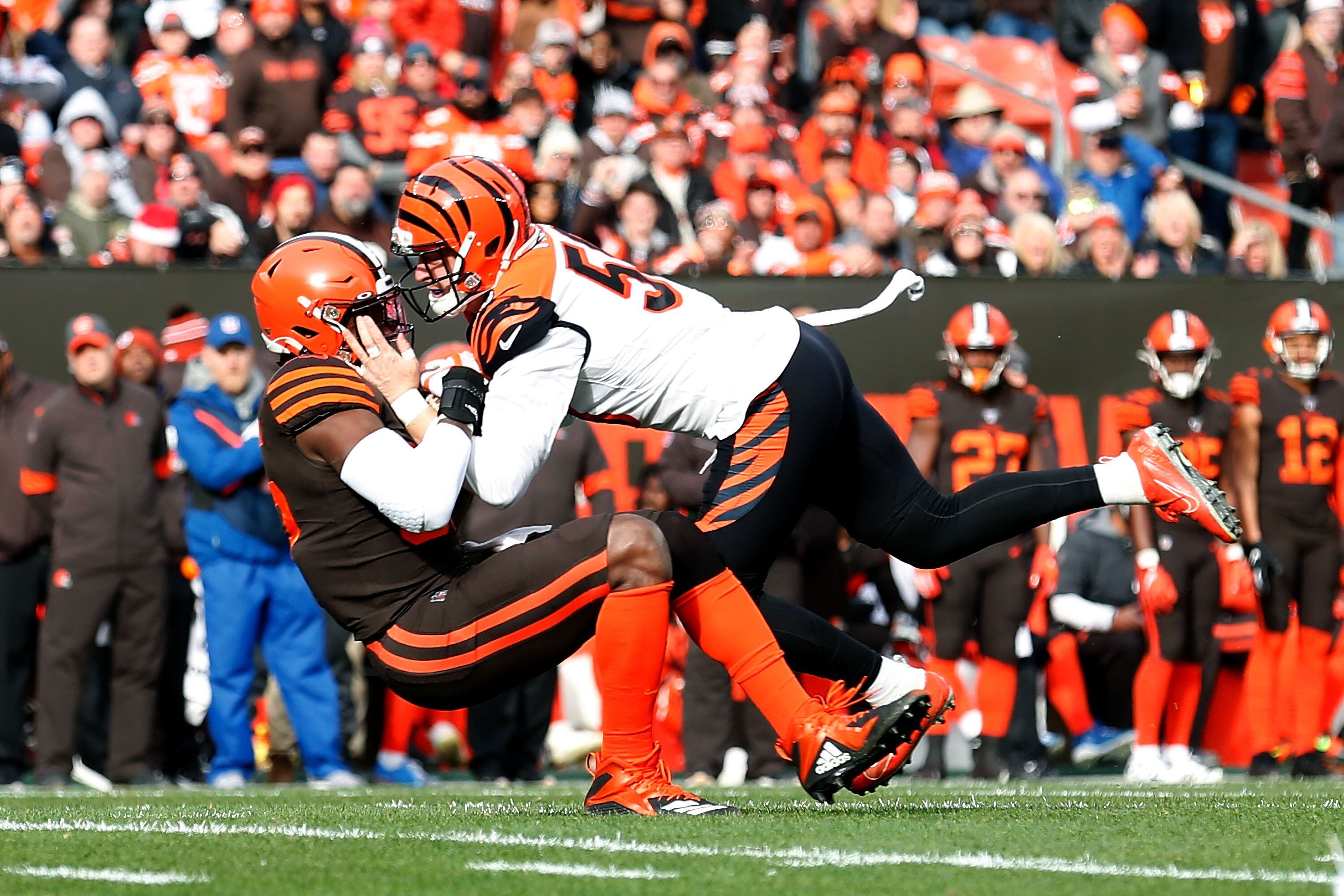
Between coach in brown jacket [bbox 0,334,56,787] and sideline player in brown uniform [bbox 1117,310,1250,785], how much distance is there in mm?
4928

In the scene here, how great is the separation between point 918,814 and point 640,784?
0.70m

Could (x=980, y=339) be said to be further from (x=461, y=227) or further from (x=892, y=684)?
(x=461, y=227)

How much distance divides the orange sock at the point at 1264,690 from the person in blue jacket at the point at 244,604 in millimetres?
4021

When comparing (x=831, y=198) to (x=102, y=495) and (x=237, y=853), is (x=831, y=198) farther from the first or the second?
(x=237, y=853)

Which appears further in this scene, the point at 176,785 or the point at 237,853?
the point at 176,785

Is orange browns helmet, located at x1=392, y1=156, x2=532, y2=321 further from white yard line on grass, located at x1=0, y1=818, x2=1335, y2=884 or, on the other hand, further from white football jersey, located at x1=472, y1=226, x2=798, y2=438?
white yard line on grass, located at x1=0, y1=818, x2=1335, y2=884

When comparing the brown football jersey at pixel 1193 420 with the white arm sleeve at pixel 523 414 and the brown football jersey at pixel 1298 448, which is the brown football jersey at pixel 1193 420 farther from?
the white arm sleeve at pixel 523 414

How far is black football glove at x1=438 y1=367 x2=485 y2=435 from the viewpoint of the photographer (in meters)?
4.46

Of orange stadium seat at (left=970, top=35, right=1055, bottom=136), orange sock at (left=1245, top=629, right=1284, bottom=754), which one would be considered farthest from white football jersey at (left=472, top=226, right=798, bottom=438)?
orange stadium seat at (left=970, top=35, right=1055, bottom=136)

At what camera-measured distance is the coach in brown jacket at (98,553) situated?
26.9 ft

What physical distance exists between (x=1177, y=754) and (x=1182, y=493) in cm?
400

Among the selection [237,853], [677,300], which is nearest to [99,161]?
[677,300]

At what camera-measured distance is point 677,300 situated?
500 centimetres

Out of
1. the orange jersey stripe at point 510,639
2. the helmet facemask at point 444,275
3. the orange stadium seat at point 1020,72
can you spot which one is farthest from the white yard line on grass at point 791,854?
the orange stadium seat at point 1020,72
